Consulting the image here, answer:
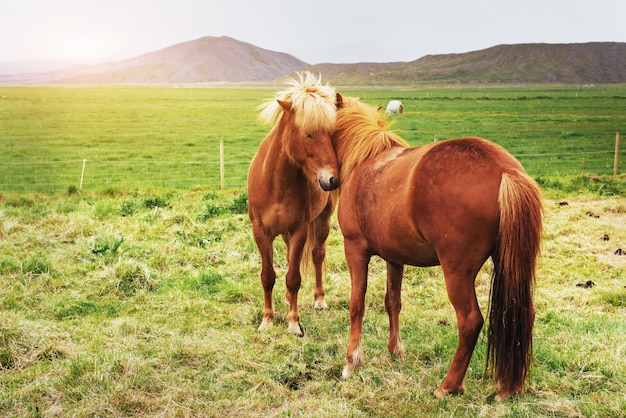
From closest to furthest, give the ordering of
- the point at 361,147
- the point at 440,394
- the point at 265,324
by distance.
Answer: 1. the point at 440,394
2. the point at 361,147
3. the point at 265,324

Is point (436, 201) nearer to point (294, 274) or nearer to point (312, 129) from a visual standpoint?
point (312, 129)

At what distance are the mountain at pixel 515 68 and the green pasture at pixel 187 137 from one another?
315 feet

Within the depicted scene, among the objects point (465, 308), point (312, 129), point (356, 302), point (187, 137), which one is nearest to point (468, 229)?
point (465, 308)

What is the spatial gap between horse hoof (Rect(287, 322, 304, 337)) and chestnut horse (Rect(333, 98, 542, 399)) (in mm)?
1765

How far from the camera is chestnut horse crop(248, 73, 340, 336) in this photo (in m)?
4.85

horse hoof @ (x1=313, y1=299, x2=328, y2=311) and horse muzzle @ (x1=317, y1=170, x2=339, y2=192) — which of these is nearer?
horse muzzle @ (x1=317, y1=170, x2=339, y2=192)

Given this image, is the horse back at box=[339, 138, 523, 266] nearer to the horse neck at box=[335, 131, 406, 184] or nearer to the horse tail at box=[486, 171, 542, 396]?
the horse tail at box=[486, 171, 542, 396]

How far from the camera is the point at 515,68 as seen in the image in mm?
157750

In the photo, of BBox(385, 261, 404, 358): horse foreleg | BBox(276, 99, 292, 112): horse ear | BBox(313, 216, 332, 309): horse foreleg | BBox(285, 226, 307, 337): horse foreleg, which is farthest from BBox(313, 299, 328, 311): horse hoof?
BBox(276, 99, 292, 112): horse ear

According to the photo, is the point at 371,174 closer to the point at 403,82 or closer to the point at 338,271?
the point at 338,271

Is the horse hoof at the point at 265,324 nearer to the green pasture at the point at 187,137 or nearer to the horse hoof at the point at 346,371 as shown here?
the horse hoof at the point at 346,371

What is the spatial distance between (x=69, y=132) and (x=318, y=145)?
92.0 ft

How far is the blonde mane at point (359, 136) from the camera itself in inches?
178

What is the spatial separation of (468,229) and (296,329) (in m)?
2.69
